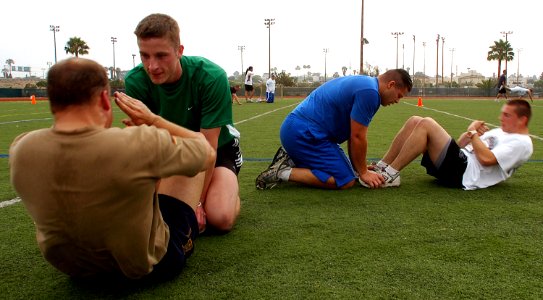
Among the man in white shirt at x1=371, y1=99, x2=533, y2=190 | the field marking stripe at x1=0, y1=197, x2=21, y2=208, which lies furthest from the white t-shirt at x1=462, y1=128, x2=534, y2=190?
the field marking stripe at x1=0, y1=197, x2=21, y2=208

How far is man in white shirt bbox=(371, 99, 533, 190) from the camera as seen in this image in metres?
4.43

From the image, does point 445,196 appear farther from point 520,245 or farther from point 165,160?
point 165,160

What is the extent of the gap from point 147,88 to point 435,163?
106 inches

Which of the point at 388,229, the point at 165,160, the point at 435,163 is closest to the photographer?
the point at 165,160

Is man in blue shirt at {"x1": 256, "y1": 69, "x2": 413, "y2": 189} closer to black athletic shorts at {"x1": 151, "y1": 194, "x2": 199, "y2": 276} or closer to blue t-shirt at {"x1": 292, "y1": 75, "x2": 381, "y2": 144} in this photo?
blue t-shirt at {"x1": 292, "y1": 75, "x2": 381, "y2": 144}

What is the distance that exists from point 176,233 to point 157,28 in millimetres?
1175

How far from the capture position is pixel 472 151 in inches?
186

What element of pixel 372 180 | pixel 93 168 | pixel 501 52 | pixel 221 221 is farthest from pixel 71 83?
pixel 501 52

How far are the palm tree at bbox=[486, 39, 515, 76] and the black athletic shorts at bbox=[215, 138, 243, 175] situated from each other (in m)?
74.1

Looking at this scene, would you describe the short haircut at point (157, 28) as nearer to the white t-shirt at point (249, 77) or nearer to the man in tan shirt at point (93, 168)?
the man in tan shirt at point (93, 168)

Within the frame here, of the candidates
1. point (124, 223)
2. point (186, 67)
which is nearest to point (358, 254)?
point (124, 223)

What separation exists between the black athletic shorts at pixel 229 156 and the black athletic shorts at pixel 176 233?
122 cm

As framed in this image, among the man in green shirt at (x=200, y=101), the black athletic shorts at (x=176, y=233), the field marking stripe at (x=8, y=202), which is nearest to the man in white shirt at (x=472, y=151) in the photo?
the man in green shirt at (x=200, y=101)

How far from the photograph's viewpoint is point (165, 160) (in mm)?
1874
